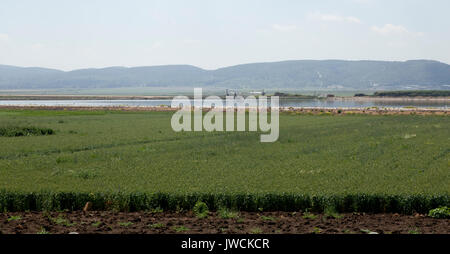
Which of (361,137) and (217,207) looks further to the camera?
(361,137)

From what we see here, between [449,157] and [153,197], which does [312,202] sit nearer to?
[153,197]

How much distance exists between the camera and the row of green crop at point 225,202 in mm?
14039

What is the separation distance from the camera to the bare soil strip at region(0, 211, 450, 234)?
11.7 metres

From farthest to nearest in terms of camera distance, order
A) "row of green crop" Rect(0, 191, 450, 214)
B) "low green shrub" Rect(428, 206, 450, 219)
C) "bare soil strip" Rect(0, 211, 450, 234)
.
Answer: "row of green crop" Rect(0, 191, 450, 214)
"low green shrub" Rect(428, 206, 450, 219)
"bare soil strip" Rect(0, 211, 450, 234)

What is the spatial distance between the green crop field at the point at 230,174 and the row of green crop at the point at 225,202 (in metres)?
0.03

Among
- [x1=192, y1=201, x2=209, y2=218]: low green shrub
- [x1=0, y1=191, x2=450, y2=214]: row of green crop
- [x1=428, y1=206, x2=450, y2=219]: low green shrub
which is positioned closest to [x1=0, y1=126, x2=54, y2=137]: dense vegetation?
[x1=0, y1=191, x2=450, y2=214]: row of green crop

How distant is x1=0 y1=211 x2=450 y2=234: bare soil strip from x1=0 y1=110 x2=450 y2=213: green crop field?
2.38ft

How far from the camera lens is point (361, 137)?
33.7 meters

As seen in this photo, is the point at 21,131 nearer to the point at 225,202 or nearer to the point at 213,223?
the point at 225,202

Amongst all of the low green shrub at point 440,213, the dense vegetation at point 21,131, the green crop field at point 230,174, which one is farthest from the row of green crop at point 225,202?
the dense vegetation at point 21,131

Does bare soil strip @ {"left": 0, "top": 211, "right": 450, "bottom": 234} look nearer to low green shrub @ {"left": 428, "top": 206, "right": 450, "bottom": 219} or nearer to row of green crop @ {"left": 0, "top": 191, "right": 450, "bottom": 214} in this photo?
low green shrub @ {"left": 428, "top": 206, "right": 450, "bottom": 219}
